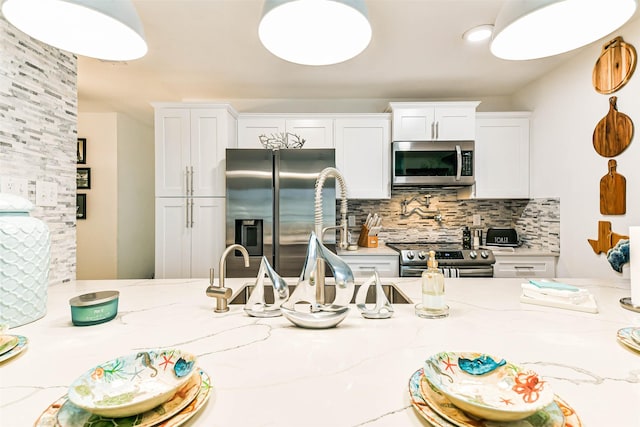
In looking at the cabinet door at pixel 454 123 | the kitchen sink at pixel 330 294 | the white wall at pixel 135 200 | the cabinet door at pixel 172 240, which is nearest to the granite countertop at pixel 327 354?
the kitchen sink at pixel 330 294

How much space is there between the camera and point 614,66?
7.25 ft

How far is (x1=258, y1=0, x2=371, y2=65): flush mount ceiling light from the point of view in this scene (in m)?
0.82

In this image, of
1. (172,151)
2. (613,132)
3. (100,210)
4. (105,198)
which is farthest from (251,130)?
(613,132)

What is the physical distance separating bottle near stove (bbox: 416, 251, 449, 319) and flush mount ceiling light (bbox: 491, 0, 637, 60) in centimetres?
69

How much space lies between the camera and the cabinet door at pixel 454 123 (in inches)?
126

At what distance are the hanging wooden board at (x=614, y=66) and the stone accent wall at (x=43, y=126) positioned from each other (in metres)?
3.35

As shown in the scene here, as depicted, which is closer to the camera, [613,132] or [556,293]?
[556,293]

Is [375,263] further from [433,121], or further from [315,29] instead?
[315,29]

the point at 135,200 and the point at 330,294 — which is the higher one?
the point at 135,200

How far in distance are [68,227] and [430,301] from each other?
1798 mm

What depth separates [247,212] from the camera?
9.37 feet

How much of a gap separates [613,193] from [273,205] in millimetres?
2543

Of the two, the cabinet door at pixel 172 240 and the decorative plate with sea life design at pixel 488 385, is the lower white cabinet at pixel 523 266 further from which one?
the cabinet door at pixel 172 240

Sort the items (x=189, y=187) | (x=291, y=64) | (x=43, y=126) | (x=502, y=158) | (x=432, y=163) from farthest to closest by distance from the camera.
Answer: (x=502, y=158) < (x=432, y=163) < (x=189, y=187) < (x=291, y=64) < (x=43, y=126)
